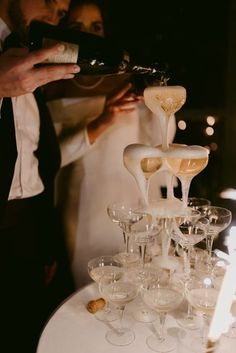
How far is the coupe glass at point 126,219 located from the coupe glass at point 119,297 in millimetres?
157

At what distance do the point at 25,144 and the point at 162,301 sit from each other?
3.84 feet

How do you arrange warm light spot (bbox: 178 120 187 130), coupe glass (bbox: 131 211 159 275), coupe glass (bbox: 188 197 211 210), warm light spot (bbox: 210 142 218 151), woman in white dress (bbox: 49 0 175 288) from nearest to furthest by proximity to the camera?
1. coupe glass (bbox: 131 211 159 275)
2. coupe glass (bbox: 188 197 211 210)
3. woman in white dress (bbox: 49 0 175 288)
4. warm light spot (bbox: 178 120 187 130)
5. warm light spot (bbox: 210 142 218 151)

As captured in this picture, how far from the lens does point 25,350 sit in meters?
2.29

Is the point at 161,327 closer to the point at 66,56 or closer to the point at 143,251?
the point at 143,251

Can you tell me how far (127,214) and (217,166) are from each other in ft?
6.36

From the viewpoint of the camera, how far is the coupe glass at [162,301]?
1185 millimetres

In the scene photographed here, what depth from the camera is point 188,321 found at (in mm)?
1321

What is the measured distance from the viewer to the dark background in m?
2.95

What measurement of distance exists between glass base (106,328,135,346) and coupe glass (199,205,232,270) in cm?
40

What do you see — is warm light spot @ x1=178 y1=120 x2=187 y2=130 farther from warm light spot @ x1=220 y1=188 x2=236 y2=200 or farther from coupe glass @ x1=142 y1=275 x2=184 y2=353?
coupe glass @ x1=142 y1=275 x2=184 y2=353

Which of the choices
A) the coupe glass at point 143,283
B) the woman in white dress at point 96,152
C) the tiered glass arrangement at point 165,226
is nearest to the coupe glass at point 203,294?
the tiered glass arrangement at point 165,226

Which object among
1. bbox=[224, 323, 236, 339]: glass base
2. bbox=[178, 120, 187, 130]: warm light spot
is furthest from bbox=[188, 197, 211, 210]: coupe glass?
bbox=[178, 120, 187, 130]: warm light spot

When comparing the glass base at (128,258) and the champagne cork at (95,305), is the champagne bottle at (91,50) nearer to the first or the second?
the glass base at (128,258)

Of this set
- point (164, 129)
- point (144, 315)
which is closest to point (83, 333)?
point (144, 315)
